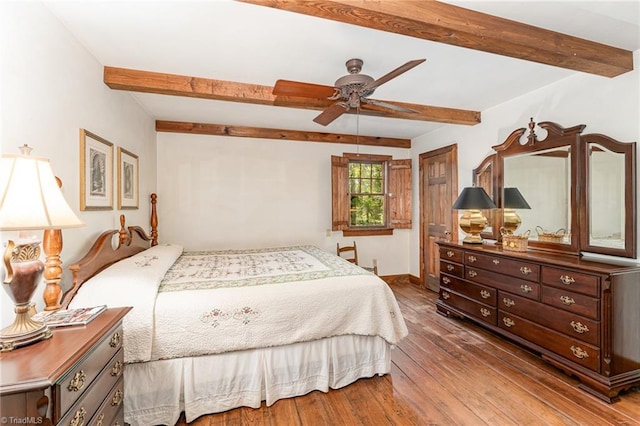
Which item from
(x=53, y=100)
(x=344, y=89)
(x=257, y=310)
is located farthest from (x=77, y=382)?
(x=344, y=89)

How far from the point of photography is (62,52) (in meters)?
1.84

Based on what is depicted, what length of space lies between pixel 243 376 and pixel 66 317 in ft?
3.64

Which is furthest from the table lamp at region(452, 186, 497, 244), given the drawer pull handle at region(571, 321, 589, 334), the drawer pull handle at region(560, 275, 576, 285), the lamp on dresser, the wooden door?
the lamp on dresser

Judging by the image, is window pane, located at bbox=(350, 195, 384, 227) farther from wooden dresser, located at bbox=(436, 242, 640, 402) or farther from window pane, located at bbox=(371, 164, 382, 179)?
wooden dresser, located at bbox=(436, 242, 640, 402)

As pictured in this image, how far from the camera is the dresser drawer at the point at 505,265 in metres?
2.51

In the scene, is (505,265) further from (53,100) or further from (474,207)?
(53,100)

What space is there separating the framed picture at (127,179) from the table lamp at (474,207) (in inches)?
136

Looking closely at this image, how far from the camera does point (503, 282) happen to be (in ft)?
9.11

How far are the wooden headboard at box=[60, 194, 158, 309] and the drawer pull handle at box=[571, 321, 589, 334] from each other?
339 cm

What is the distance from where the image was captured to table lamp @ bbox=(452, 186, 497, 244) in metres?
3.19

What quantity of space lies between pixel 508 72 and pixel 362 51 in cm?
142

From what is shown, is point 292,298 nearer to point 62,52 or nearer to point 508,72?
point 62,52

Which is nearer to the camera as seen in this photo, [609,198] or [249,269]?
[609,198]

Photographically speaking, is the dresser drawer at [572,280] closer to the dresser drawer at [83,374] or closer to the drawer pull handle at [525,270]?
the drawer pull handle at [525,270]
